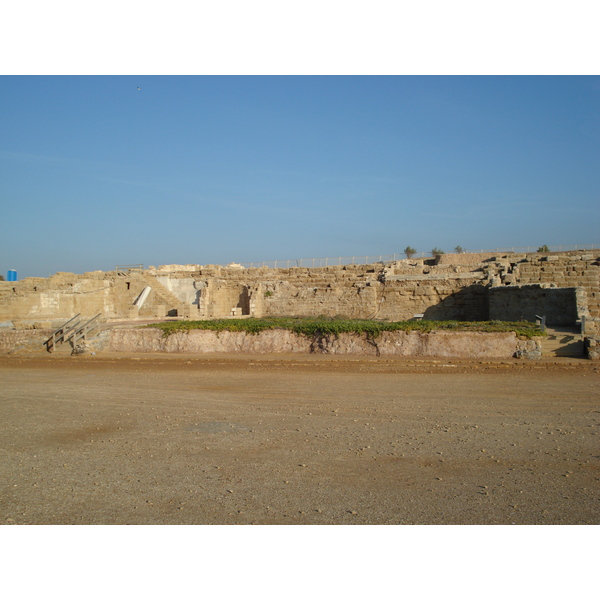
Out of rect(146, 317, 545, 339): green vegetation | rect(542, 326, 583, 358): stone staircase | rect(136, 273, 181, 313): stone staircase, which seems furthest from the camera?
rect(136, 273, 181, 313): stone staircase

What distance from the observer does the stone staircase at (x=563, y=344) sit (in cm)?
1245

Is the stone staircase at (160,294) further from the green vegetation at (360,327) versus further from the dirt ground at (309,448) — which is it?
the dirt ground at (309,448)

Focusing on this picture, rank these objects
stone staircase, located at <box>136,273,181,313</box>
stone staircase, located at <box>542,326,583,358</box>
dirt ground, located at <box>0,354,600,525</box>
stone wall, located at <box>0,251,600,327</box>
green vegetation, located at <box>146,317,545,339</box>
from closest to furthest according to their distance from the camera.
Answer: dirt ground, located at <box>0,354,600,525</box> → stone staircase, located at <box>542,326,583,358</box> → green vegetation, located at <box>146,317,545,339</box> → stone wall, located at <box>0,251,600,327</box> → stone staircase, located at <box>136,273,181,313</box>

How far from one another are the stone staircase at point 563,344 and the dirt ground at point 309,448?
1115 millimetres

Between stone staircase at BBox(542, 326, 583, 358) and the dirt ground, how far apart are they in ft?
3.66

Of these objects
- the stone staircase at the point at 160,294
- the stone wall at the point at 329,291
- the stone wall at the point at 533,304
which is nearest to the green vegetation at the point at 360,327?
the stone wall at the point at 533,304

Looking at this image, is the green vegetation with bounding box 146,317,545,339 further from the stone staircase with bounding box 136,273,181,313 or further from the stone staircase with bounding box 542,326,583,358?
the stone staircase with bounding box 136,273,181,313

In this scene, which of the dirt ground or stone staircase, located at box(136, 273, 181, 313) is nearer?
the dirt ground

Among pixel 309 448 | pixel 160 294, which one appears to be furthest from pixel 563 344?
pixel 160 294

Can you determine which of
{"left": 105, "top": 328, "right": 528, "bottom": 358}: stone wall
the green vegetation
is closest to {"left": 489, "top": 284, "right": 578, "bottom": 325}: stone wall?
the green vegetation

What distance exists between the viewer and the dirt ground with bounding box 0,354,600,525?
4355 millimetres

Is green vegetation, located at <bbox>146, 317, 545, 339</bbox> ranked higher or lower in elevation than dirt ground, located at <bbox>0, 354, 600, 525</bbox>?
higher

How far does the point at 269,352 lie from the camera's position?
14844 millimetres

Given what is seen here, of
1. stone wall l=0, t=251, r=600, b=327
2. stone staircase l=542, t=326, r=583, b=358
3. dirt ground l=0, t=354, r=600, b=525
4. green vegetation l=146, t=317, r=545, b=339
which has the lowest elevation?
dirt ground l=0, t=354, r=600, b=525
